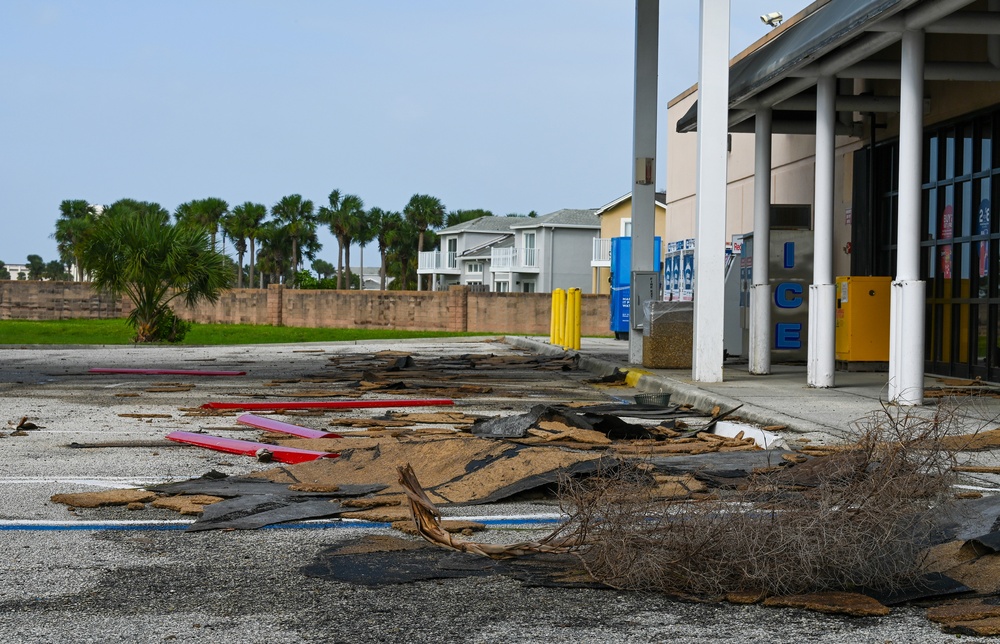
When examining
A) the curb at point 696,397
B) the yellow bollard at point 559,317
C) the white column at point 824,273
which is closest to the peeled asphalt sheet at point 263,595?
the curb at point 696,397

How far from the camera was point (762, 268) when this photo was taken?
53.1 feet

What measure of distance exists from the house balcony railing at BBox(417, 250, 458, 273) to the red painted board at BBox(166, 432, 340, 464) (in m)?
86.2

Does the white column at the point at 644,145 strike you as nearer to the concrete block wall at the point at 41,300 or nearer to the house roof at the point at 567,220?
the concrete block wall at the point at 41,300

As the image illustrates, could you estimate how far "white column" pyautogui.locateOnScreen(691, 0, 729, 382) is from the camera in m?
14.0

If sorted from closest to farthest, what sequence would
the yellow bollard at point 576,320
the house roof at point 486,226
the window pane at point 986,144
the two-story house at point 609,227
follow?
the window pane at point 986,144
the yellow bollard at point 576,320
the two-story house at point 609,227
the house roof at point 486,226

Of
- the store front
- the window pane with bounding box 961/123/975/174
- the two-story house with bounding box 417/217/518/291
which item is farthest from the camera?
the two-story house with bounding box 417/217/518/291

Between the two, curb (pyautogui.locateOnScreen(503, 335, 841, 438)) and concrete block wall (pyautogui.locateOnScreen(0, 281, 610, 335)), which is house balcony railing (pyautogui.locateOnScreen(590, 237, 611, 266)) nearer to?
concrete block wall (pyautogui.locateOnScreen(0, 281, 610, 335))

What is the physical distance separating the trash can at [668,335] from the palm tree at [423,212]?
8840 centimetres

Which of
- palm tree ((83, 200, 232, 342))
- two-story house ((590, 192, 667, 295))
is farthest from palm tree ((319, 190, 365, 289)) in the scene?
palm tree ((83, 200, 232, 342))

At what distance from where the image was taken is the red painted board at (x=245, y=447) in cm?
817

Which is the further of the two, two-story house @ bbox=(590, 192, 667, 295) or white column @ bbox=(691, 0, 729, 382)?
two-story house @ bbox=(590, 192, 667, 295)

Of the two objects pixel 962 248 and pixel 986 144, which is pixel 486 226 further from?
pixel 986 144

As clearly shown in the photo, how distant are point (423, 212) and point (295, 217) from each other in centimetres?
1183

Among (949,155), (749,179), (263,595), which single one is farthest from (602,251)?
(263,595)
